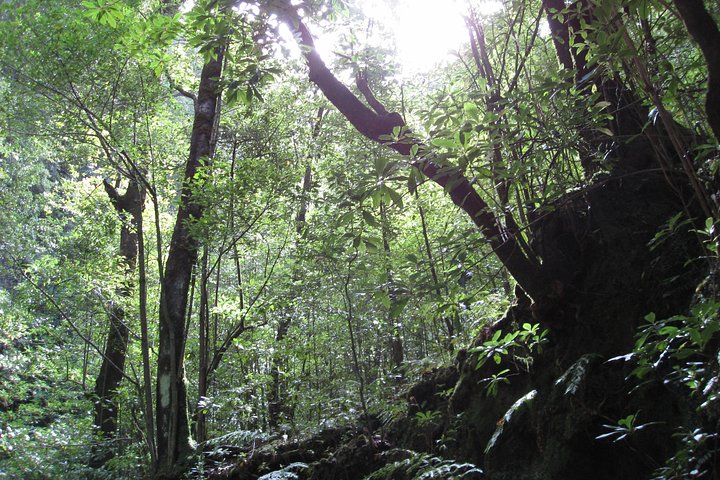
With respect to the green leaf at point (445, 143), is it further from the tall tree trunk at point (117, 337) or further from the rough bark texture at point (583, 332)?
the tall tree trunk at point (117, 337)

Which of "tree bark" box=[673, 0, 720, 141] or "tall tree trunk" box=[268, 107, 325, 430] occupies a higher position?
"tall tree trunk" box=[268, 107, 325, 430]

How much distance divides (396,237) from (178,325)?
124 inches

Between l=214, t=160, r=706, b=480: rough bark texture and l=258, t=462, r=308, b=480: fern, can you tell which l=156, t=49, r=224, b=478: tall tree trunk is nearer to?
l=258, t=462, r=308, b=480: fern

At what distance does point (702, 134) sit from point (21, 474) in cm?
979

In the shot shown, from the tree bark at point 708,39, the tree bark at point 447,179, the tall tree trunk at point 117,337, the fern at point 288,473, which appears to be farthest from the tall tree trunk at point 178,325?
the tree bark at point 708,39

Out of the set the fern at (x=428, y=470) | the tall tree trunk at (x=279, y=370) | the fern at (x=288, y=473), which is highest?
the tall tree trunk at (x=279, y=370)

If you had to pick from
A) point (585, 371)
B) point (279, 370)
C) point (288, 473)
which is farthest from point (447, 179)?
point (279, 370)

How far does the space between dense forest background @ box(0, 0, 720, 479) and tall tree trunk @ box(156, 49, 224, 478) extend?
0.04 m

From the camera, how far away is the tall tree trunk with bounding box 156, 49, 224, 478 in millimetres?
6067

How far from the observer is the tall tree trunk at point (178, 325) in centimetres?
607

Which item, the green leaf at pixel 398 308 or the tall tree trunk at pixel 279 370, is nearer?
the green leaf at pixel 398 308

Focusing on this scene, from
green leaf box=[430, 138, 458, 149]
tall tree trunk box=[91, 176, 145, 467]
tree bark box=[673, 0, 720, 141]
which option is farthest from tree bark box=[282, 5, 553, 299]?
tall tree trunk box=[91, 176, 145, 467]

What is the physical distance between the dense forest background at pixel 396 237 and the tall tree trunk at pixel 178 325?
0.12ft

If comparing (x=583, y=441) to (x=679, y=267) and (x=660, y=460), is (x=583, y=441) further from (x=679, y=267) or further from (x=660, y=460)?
(x=679, y=267)
